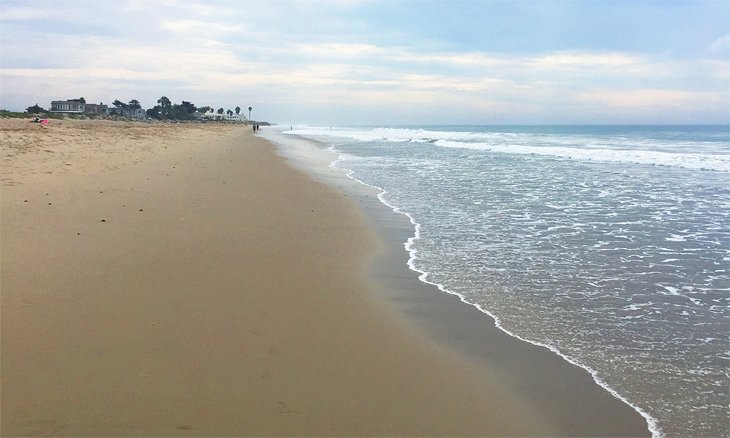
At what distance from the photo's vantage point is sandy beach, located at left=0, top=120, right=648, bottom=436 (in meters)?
3.23

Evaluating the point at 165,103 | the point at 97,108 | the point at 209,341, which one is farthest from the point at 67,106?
the point at 209,341

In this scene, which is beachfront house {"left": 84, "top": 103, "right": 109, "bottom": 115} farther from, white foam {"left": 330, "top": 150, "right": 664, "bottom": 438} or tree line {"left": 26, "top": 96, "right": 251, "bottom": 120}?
white foam {"left": 330, "top": 150, "right": 664, "bottom": 438}

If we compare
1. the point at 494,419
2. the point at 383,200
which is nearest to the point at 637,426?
the point at 494,419

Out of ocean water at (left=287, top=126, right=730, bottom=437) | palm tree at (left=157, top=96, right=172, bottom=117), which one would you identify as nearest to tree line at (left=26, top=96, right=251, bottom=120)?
palm tree at (left=157, top=96, right=172, bottom=117)

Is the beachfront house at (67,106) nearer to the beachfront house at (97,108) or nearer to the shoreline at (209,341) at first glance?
the beachfront house at (97,108)

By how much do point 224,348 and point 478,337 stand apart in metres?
2.13

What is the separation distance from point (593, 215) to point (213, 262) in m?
7.39

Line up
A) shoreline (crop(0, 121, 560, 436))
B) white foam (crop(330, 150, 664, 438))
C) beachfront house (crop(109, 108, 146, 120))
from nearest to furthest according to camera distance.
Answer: shoreline (crop(0, 121, 560, 436))
white foam (crop(330, 150, 664, 438))
beachfront house (crop(109, 108, 146, 120))

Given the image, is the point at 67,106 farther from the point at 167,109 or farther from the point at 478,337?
the point at 478,337

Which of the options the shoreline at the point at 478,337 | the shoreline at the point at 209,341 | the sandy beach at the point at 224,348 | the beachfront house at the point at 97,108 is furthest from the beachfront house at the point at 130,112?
the shoreline at the point at 478,337

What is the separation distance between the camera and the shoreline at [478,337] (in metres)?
3.48

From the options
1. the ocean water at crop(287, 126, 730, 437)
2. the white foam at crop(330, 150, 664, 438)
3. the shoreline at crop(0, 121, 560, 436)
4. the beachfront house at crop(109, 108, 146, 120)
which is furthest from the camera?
the beachfront house at crop(109, 108, 146, 120)

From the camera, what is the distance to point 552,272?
655 centimetres

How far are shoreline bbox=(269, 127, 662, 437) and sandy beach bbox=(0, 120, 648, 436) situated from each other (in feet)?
0.11
